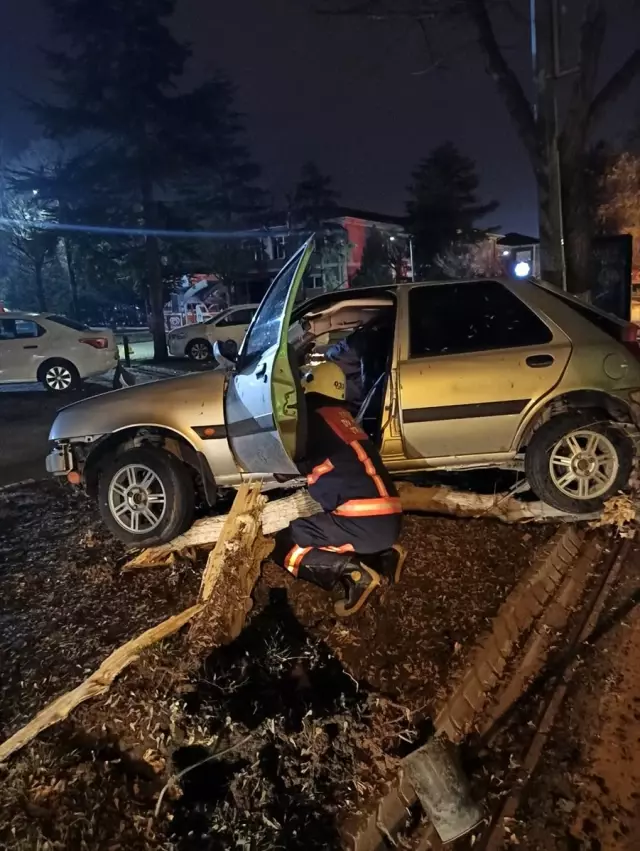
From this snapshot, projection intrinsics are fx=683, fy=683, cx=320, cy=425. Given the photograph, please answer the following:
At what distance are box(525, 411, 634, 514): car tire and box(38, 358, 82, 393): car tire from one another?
10914 mm

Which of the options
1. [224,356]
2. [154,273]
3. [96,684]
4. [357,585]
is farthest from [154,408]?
[154,273]

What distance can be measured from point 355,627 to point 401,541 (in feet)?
3.78

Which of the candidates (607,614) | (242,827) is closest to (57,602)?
(242,827)

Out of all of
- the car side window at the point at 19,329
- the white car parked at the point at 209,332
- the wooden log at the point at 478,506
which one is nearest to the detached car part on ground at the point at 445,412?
the wooden log at the point at 478,506

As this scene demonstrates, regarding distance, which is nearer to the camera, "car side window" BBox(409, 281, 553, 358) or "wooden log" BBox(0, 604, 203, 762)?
"wooden log" BBox(0, 604, 203, 762)

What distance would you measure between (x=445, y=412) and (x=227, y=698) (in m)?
2.58

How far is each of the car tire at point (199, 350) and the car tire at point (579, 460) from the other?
1606 cm

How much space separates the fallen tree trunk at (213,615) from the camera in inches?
110

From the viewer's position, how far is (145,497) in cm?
459

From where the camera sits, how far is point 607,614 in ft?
12.8

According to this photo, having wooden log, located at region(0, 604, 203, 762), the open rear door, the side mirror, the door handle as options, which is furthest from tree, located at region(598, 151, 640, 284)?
wooden log, located at region(0, 604, 203, 762)

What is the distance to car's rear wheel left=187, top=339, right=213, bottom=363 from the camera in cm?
2012

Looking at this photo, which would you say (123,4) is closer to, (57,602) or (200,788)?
(57,602)

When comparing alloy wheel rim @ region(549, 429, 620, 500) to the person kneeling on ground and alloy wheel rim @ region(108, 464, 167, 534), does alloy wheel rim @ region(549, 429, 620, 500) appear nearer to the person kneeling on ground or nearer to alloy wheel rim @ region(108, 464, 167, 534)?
the person kneeling on ground
